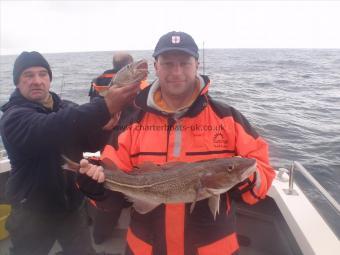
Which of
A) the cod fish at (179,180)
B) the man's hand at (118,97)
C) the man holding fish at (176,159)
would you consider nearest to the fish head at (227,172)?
the cod fish at (179,180)

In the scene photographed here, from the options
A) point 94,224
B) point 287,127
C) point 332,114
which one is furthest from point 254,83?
point 94,224

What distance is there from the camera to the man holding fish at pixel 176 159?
9.36 feet

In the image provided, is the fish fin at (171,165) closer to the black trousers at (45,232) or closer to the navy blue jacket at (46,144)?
the navy blue jacket at (46,144)

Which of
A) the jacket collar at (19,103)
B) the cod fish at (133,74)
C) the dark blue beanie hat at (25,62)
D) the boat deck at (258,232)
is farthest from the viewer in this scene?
the boat deck at (258,232)

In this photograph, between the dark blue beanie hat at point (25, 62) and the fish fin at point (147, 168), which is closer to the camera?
the fish fin at point (147, 168)

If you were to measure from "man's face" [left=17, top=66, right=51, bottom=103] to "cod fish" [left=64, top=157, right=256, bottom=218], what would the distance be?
4.26 feet

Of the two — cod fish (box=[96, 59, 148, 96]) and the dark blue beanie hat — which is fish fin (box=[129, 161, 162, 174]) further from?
the dark blue beanie hat

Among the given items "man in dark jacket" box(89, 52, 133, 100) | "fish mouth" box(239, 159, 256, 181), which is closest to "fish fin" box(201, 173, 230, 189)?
"fish mouth" box(239, 159, 256, 181)

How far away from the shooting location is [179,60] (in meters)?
3.26

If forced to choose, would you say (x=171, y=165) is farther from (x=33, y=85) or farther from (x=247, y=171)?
(x=33, y=85)

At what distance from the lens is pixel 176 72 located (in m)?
3.20

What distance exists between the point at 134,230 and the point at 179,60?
5.52ft

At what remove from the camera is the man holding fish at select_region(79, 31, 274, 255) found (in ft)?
9.36

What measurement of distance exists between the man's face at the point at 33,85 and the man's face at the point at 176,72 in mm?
1415
